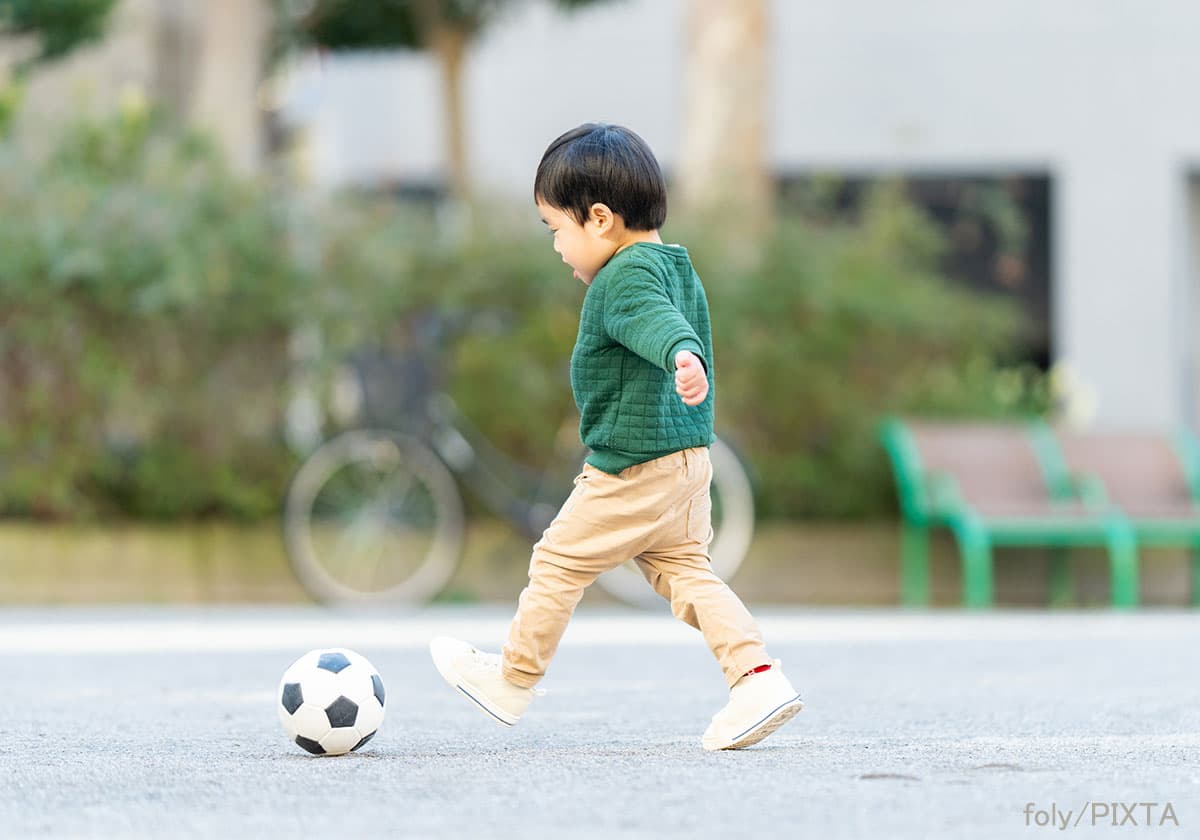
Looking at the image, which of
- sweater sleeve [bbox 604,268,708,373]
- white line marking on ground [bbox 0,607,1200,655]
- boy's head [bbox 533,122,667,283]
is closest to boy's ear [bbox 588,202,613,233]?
boy's head [bbox 533,122,667,283]

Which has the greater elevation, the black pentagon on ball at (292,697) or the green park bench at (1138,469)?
the black pentagon on ball at (292,697)

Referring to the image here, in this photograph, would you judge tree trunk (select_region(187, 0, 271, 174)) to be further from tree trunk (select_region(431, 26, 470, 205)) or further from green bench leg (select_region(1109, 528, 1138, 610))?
green bench leg (select_region(1109, 528, 1138, 610))

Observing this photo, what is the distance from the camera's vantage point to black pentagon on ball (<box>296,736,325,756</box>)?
3.82 meters

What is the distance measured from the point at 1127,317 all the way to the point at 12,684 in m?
11.2

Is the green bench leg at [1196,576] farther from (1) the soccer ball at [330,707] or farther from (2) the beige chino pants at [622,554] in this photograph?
(1) the soccer ball at [330,707]

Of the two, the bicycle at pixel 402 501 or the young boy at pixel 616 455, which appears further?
the bicycle at pixel 402 501

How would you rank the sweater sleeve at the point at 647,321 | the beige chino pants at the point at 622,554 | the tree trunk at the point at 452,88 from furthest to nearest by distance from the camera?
the tree trunk at the point at 452,88, the beige chino pants at the point at 622,554, the sweater sleeve at the point at 647,321

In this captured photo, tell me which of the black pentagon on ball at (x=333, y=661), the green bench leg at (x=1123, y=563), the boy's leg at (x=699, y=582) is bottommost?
the green bench leg at (x=1123, y=563)

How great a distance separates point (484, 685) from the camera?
159 inches

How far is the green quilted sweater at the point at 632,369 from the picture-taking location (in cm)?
391

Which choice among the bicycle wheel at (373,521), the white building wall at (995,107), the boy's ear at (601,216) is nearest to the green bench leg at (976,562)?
the bicycle wheel at (373,521)

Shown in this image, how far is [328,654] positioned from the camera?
159 inches

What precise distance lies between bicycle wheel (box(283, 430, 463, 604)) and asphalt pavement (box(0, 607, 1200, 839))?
5.60 ft

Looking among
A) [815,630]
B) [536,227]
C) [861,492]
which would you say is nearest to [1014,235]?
[861,492]
